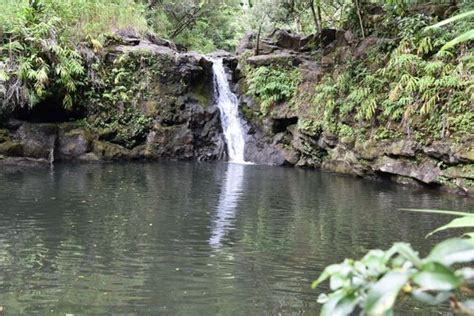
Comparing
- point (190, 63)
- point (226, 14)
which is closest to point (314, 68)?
point (190, 63)

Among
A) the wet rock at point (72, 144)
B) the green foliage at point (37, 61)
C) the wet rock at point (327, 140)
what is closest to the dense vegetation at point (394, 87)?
the wet rock at point (327, 140)

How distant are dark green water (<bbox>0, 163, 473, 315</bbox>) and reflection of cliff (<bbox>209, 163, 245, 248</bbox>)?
1.0 inches

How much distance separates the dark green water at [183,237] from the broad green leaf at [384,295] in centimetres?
406

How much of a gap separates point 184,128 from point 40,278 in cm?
1357

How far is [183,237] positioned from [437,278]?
6702 millimetres

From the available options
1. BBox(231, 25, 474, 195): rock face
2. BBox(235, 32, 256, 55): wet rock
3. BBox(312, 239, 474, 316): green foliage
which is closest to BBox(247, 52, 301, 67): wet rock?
BBox(231, 25, 474, 195): rock face

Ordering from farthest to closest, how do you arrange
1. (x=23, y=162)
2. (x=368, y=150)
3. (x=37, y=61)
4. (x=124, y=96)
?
(x=124, y=96), (x=37, y=61), (x=23, y=162), (x=368, y=150)

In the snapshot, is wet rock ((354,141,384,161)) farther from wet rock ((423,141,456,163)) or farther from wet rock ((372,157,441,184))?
wet rock ((423,141,456,163))

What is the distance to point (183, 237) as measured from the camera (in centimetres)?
730

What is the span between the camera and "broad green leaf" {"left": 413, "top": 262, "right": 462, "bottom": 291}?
754 millimetres

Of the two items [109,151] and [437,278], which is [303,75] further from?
[437,278]

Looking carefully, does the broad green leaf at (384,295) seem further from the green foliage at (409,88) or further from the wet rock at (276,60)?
the wet rock at (276,60)

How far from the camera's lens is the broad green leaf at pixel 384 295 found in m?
0.77

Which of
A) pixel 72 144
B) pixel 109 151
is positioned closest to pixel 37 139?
pixel 72 144
